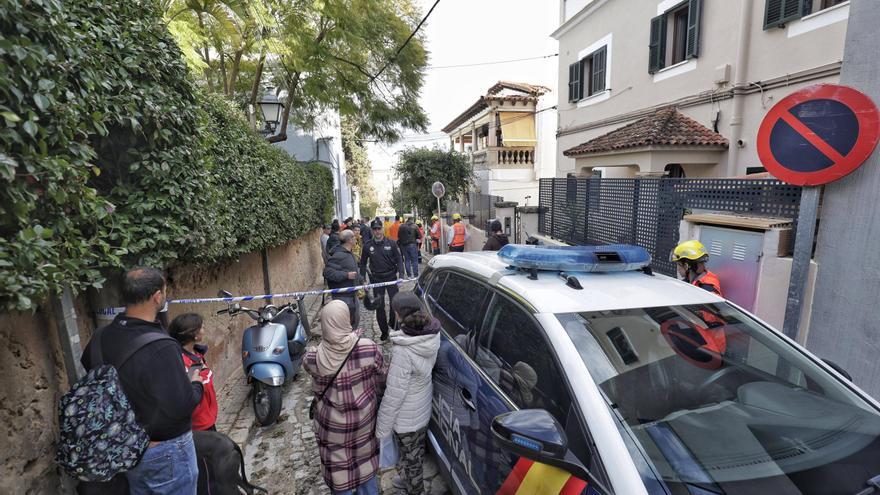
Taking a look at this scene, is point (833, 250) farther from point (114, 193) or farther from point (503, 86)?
point (503, 86)

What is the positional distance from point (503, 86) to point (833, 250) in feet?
60.4

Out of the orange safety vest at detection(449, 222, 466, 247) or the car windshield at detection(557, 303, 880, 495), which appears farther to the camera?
the orange safety vest at detection(449, 222, 466, 247)

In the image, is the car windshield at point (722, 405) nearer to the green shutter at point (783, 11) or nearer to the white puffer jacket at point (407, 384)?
the white puffer jacket at point (407, 384)

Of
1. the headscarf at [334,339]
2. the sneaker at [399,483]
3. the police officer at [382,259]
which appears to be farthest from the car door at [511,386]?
the police officer at [382,259]

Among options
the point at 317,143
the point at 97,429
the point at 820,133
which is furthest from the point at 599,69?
the point at 97,429

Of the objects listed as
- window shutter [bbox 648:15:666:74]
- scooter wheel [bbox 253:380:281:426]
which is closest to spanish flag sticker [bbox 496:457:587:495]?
scooter wheel [bbox 253:380:281:426]

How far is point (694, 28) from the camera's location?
26.1ft

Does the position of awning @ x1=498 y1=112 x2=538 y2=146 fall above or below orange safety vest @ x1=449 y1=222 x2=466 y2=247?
above

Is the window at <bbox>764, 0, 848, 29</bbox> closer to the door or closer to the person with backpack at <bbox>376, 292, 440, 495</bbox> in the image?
the door

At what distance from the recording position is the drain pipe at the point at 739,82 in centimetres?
702

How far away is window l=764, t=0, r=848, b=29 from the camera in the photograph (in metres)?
6.00

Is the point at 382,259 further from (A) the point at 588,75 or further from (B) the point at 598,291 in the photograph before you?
(A) the point at 588,75

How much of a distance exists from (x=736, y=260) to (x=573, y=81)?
9896 mm

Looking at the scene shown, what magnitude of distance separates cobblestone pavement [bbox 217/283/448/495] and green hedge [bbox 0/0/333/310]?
174 centimetres
